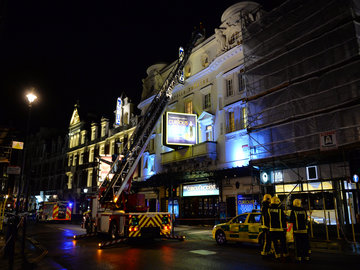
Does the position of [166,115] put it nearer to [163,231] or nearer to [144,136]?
[144,136]

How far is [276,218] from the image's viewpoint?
866 cm

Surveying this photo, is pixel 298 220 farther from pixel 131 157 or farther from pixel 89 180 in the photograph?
pixel 89 180

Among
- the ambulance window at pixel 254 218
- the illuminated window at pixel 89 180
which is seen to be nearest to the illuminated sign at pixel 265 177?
the ambulance window at pixel 254 218

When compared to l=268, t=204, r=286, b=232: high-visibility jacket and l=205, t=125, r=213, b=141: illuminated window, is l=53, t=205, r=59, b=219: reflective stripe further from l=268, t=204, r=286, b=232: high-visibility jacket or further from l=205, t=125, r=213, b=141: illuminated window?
l=268, t=204, r=286, b=232: high-visibility jacket

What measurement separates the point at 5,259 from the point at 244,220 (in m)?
8.60

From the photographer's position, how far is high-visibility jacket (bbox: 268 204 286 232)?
28.2 ft

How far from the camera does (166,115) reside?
23734mm

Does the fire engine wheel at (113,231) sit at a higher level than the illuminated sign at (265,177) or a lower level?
lower

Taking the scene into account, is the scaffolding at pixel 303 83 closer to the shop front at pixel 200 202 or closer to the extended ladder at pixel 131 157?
the extended ladder at pixel 131 157

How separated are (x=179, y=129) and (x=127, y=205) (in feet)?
30.7

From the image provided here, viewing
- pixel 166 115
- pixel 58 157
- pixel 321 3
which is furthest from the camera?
pixel 58 157

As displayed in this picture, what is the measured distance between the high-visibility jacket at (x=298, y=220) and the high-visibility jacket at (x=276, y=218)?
13.4 inches

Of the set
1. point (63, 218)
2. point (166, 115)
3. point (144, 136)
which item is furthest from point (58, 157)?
point (144, 136)

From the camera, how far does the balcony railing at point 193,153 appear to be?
22.7 metres
